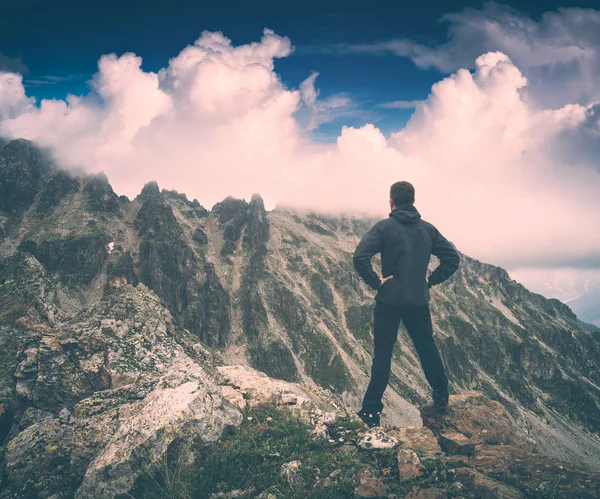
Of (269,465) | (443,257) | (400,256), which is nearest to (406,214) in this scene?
(400,256)

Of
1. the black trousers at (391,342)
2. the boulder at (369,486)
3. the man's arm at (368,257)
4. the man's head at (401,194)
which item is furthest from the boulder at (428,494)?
the man's head at (401,194)

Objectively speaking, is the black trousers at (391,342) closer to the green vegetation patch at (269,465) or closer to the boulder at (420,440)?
the boulder at (420,440)

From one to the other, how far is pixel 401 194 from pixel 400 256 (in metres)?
2.02

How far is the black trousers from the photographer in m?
9.84

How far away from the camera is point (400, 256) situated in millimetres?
9531


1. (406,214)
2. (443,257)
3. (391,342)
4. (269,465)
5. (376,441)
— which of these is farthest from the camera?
(443,257)

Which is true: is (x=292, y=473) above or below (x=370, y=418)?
below

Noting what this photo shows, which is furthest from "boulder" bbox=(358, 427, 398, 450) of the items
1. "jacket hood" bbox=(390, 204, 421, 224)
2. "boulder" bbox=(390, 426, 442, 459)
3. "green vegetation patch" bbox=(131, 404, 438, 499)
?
"jacket hood" bbox=(390, 204, 421, 224)

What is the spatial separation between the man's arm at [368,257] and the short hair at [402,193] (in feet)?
4.76

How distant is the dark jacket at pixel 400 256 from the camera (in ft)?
30.9

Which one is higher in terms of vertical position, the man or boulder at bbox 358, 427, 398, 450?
the man

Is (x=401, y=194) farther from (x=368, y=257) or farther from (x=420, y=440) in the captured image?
(x=420, y=440)

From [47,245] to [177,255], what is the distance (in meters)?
A: 59.2

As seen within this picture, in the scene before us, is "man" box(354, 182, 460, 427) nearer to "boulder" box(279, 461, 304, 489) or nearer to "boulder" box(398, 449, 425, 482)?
"boulder" box(398, 449, 425, 482)
